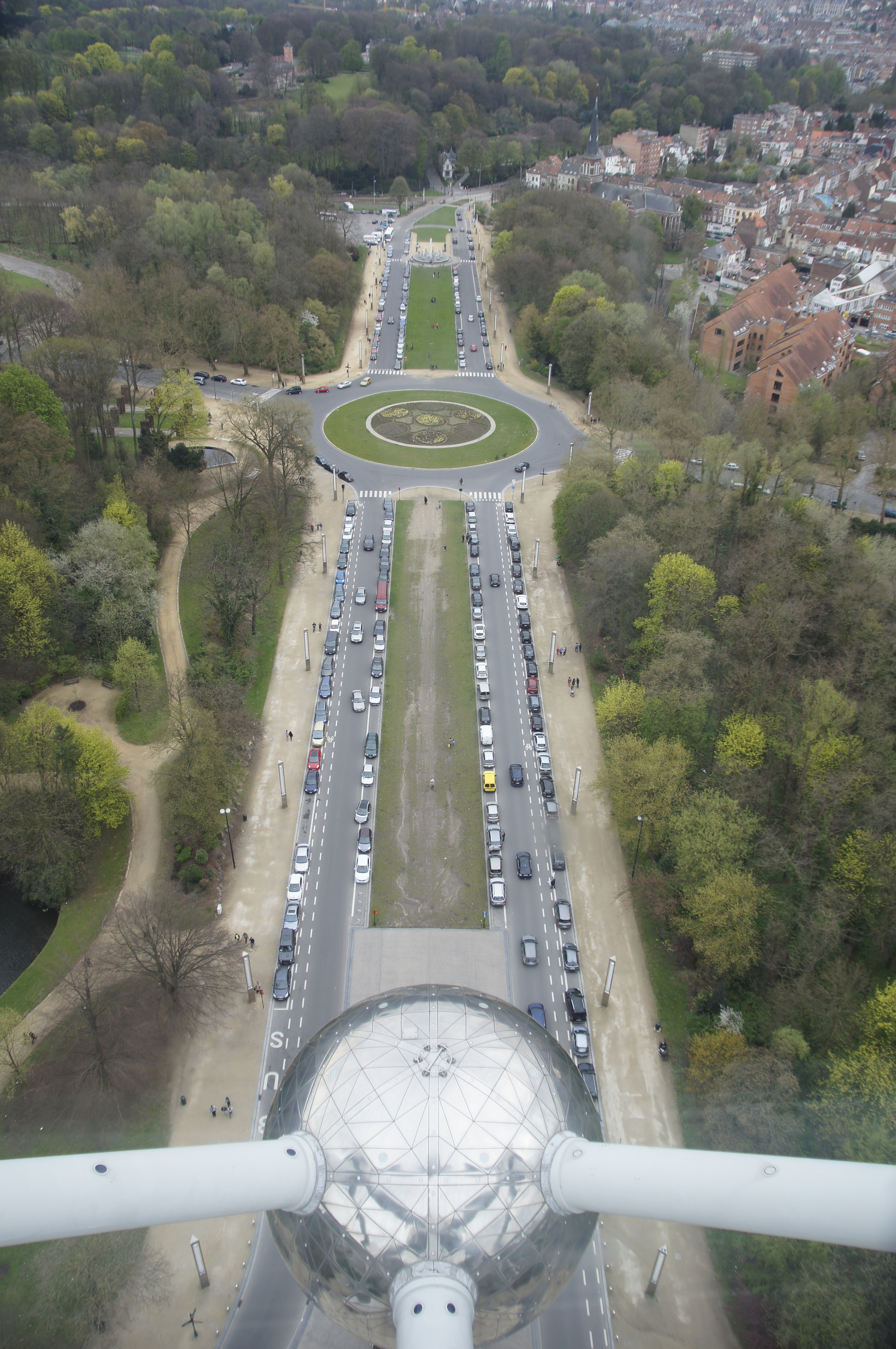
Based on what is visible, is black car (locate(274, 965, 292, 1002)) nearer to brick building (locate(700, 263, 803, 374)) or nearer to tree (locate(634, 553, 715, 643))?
tree (locate(634, 553, 715, 643))

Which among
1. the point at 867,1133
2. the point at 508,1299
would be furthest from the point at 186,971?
the point at 867,1133

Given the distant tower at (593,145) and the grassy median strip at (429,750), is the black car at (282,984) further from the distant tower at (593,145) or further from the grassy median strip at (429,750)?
the distant tower at (593,145)

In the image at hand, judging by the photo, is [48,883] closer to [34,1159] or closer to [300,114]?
[34,1159]

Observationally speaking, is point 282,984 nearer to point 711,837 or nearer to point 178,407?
point 711,837

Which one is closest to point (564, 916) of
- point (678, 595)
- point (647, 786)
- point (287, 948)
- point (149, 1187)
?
point (647, 786)

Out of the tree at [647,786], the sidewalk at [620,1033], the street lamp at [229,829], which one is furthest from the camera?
the street lamp at [229,829]

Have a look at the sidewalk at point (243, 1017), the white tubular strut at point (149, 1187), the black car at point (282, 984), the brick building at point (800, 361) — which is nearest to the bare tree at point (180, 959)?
the sidewalk at point (243, 1017)

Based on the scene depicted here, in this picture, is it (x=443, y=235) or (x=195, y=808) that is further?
(x=443, y=235)
